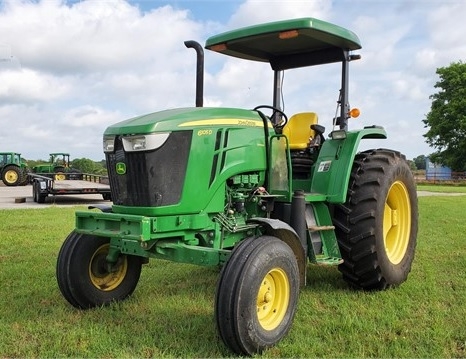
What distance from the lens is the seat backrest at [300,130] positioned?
5.24 metres

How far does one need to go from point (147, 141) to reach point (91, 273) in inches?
58.3

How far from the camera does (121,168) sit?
3898 millimetres

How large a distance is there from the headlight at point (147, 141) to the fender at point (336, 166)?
5.87 feet

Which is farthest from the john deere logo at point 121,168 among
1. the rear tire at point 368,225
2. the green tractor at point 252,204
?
the rear tire at point 368,225

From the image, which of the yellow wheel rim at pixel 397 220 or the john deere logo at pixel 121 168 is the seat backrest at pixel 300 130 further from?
the john deere logo at pixel 121 168

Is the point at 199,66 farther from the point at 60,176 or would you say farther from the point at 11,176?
the point at 11,176

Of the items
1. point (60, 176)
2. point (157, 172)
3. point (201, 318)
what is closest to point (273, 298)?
point (201, 318)

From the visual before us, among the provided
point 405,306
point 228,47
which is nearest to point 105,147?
point 228,47

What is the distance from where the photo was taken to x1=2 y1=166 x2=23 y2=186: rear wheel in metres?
25.0

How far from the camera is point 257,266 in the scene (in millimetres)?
3434

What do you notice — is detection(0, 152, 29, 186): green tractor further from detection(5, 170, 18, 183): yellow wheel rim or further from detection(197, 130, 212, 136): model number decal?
detection(197, 130, 212, 136): model number decal

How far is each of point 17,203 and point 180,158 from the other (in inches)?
511

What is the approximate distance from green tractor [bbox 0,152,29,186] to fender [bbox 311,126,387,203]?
23161 millimetres

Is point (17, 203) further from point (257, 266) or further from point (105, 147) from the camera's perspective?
point (257, 266)
